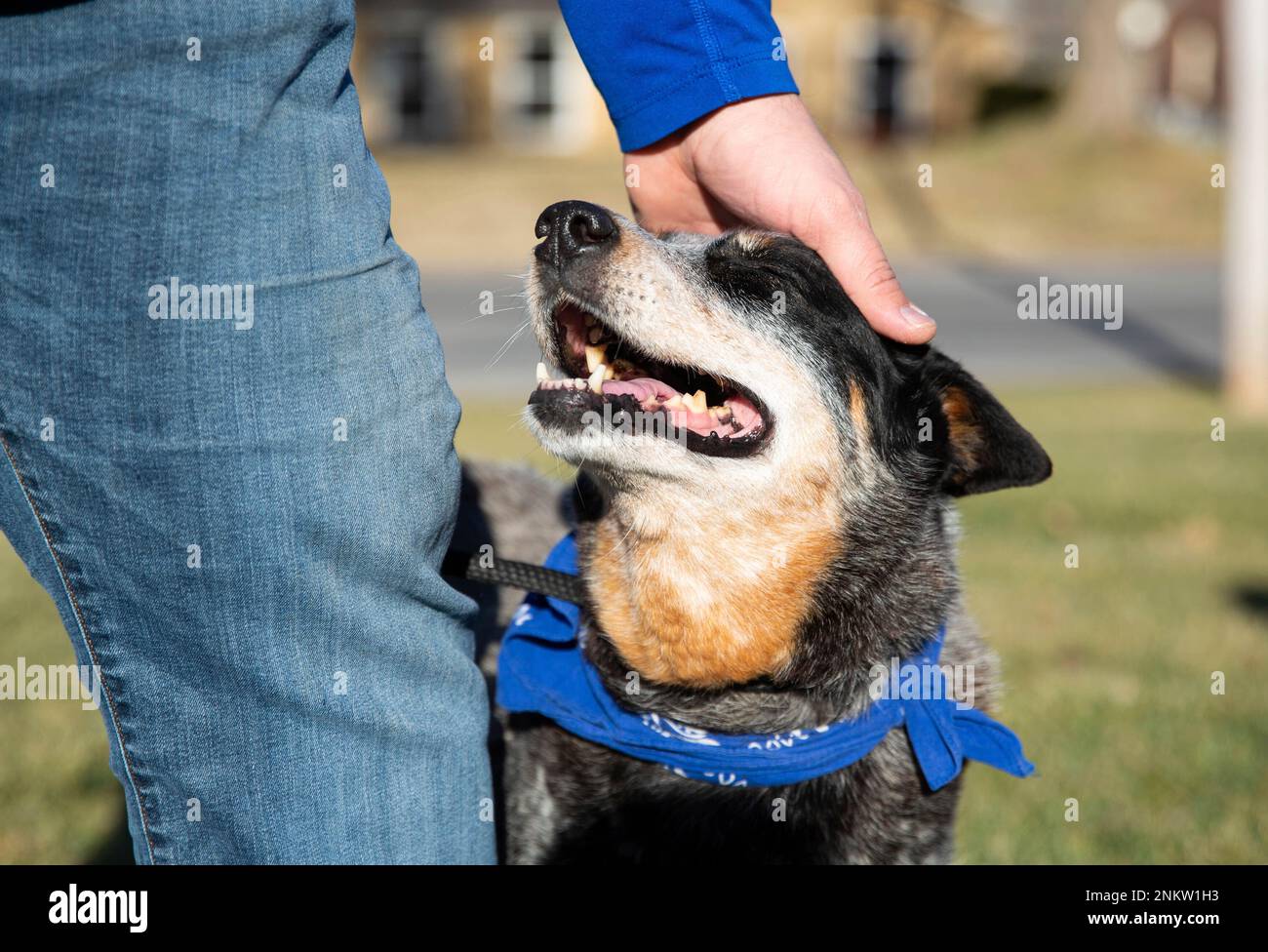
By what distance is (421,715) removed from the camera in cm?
218

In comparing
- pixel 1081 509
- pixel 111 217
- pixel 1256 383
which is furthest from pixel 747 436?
pixel 1256 383

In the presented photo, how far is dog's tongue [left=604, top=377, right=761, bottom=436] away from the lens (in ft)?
9.23

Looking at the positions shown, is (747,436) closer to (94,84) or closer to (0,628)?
(94,84)

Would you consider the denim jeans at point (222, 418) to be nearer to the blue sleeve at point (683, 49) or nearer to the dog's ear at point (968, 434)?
the blue sleeve at point (683, 49)

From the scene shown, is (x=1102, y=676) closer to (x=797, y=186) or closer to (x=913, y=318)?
(x=913, y=318)

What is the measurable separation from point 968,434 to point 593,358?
37.2 inches

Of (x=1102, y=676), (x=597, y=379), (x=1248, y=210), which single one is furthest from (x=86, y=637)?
(x=1248, y=210)

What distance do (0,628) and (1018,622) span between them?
15.1 feet

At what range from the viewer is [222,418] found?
1927 millimetres

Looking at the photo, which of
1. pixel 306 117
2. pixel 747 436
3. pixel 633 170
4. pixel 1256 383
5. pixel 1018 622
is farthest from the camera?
pixel 1256 383

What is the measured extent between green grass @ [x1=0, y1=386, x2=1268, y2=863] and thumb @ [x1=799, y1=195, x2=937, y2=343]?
0.85 meters

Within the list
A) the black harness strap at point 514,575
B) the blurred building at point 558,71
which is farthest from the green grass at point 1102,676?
the blurred building at point 558,71

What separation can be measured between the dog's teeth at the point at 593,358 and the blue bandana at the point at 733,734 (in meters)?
0.56

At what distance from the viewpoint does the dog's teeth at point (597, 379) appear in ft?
9.14
